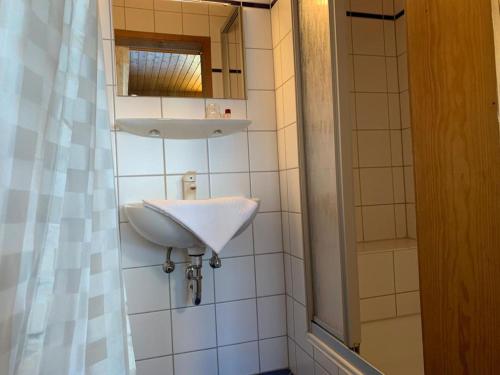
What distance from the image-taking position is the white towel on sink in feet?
3.79

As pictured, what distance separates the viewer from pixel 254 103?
62.0 inches

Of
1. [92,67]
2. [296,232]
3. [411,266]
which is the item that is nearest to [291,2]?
[296,232]

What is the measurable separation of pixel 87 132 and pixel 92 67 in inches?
3.2

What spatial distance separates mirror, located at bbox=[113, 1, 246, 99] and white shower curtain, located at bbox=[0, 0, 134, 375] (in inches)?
41.1

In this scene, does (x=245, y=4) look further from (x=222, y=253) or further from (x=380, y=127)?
(x=222, y=253)

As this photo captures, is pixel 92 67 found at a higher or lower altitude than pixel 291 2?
lower

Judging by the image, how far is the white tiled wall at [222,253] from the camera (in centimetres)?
141

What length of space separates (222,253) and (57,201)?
1190mm

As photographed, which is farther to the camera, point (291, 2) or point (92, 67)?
point (291, 2)

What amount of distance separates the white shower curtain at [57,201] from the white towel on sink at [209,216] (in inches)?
26.2

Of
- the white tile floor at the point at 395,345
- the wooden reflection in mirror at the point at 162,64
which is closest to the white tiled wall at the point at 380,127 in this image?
the white tile floor at the point at 395,345

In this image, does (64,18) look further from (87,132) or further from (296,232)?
(296,232)

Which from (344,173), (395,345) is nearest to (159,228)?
(344,173)

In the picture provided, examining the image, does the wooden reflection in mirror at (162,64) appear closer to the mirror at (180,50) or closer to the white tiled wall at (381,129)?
the mirror at (180,50)
